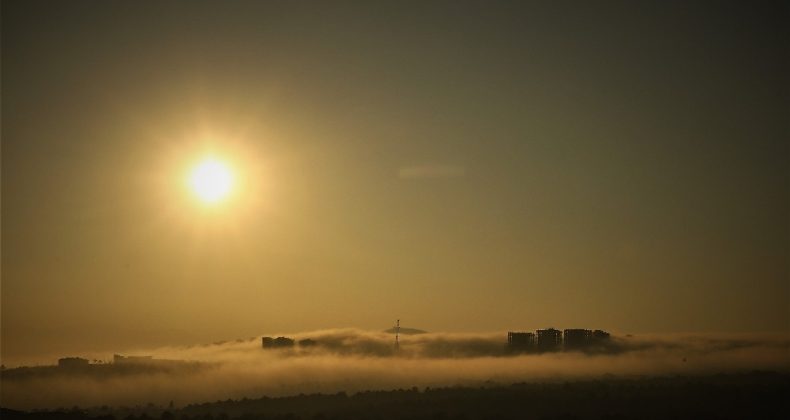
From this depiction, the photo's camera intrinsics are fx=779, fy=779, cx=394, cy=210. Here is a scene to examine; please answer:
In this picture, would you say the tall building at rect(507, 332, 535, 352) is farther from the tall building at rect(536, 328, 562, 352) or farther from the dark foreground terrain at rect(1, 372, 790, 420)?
A: the dark foreground terrain at rect(1, 372, 790, 420)

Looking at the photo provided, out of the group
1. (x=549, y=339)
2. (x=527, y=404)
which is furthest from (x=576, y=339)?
(x=527, y=404)

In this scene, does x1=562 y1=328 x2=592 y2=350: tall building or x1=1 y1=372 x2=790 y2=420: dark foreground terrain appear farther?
x1=562 y1=328 x2=592 y2=350: tall building

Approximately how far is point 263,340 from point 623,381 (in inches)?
3256

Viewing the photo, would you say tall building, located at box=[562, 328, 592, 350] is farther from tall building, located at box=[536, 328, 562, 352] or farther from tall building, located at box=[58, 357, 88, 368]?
tall building, located at box=[58, 357, 88, 368]

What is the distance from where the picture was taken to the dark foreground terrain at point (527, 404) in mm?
76500

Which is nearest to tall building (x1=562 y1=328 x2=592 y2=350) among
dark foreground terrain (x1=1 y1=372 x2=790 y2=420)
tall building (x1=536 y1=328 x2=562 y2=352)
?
tall building (x1=536 y1=328 x2=562 y2=352)

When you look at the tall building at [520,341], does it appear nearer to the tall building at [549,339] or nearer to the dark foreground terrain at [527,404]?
the tall building at [549,339]

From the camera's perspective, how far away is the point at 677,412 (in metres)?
75.1

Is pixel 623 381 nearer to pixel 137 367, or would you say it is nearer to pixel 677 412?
pixel 677 412

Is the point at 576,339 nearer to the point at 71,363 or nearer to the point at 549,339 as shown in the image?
the point at 549,339

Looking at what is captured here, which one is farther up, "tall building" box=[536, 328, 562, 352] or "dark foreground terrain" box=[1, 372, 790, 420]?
"tall building" box=[536, 328, 562, 352]

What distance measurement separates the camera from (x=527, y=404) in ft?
268

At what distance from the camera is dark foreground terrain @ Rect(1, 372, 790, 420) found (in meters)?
76.5

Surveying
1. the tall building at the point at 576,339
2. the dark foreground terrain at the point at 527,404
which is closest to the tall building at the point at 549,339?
the tall building at the point at 576,339
